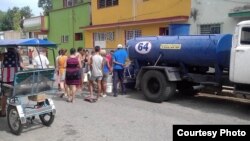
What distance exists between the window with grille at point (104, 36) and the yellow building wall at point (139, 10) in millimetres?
780

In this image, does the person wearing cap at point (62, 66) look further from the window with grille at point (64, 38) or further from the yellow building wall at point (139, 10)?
the window with grille at point (64, 38)

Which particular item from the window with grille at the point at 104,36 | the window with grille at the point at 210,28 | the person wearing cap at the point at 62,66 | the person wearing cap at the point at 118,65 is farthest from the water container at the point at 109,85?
the window with grille at the point at 104,36

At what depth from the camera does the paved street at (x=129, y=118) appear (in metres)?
7.25

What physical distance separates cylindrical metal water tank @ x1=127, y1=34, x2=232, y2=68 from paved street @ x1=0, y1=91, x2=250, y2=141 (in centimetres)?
130

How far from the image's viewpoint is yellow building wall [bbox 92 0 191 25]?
1769 centimetres

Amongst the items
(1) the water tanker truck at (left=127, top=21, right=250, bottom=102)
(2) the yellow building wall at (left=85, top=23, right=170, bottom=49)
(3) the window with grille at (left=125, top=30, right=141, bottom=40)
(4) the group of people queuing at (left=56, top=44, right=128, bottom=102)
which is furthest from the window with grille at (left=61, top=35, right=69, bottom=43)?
(1) the water tanker truck at (left=127, top=21, right=250, bottom=102)

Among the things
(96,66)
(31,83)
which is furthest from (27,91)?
(96,66)

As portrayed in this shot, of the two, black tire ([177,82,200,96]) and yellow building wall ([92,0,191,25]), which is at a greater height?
yellow building wall ([92,0,191,25])

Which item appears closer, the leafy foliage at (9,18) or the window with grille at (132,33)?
the window with grille at (132,33)

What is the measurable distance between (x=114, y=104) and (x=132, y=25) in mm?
11023

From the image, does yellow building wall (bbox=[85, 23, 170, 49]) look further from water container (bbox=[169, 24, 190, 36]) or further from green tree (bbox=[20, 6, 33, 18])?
green tree (bbox=[20, 6, 33, 18])

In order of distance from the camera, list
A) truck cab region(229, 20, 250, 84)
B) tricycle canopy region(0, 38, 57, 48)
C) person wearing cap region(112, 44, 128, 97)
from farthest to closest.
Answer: person wearing cap region(112, 44, 128, 97) → truck cab region(229, 20, 250, 84) → tricycle canopy region(0, 38, 57, 48)

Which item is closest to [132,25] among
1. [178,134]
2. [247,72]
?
[247,72]

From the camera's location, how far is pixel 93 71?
11.2 meters
